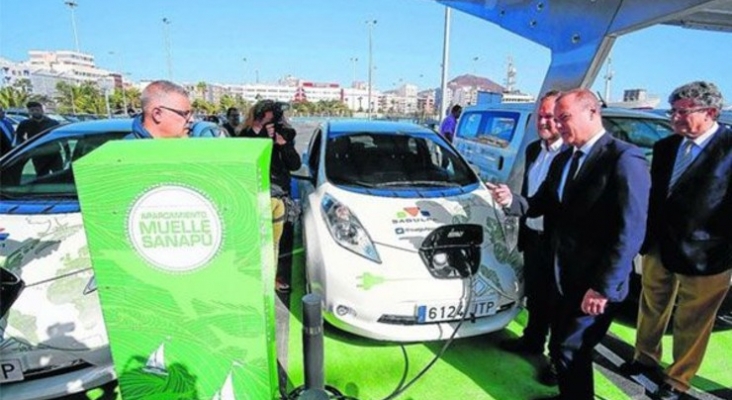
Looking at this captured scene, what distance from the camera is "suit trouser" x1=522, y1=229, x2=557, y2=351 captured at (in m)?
2.46

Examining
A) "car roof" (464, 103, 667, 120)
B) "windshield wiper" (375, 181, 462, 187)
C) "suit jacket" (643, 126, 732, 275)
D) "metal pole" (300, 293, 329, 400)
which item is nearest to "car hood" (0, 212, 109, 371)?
"metal pole" (300, 293, 329, 400)

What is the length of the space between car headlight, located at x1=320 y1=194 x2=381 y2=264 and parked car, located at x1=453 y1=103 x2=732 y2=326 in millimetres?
2165

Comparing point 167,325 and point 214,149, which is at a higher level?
point 214,149

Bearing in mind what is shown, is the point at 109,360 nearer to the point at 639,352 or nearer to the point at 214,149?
the point at 214,149

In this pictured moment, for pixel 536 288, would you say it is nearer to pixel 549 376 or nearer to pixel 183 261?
pixel 549 376

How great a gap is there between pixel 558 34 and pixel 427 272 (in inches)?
107

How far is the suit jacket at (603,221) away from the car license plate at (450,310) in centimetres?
56

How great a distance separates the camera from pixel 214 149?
1.31 m

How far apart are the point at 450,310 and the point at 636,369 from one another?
118cm

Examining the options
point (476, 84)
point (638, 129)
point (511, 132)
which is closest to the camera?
point (638, 129)

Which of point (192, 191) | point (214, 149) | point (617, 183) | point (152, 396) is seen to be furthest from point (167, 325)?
point (617, 183)

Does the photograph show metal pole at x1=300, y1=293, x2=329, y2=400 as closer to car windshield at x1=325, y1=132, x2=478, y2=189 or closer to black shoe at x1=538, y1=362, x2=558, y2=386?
black shoe at x1=538, y1=362, x2=558, y2=386

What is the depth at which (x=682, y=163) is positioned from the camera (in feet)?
6.66

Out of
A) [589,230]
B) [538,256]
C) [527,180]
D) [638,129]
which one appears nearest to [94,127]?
[527,180]
